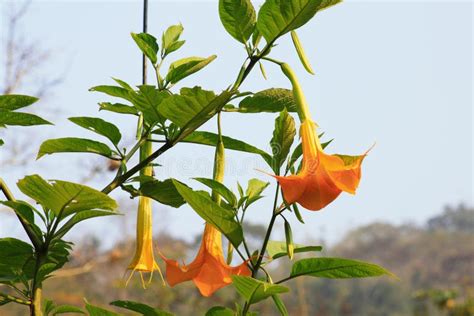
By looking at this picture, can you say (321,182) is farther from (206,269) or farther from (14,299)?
(14,299)

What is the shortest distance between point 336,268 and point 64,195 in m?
0.25

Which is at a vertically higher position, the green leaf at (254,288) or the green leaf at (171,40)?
the green leaf at (171,40)

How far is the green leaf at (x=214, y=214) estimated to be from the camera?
0.55m

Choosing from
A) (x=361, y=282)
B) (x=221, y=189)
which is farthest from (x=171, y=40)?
(x=361, y=282)

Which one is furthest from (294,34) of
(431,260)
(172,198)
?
(431,260)

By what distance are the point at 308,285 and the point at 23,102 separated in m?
12.9

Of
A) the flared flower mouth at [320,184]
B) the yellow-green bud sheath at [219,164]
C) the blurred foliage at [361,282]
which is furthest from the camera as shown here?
the blurred foliage at [361,282]

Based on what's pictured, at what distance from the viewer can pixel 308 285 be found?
13133 mm

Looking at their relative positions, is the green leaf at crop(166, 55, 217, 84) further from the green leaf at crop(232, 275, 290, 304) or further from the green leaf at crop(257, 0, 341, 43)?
the green leaf at crop(232, 275, 290, 304)

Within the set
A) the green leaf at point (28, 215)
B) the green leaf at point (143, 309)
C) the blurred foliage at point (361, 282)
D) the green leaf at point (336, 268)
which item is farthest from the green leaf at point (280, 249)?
the blurred foliage at point (361, 282)

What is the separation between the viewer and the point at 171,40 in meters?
0.76

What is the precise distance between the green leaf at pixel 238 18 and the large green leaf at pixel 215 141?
0.10m

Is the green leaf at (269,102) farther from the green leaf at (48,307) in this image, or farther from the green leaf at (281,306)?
the green leaf at (48,307)

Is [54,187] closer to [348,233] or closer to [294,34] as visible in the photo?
[294,34]
